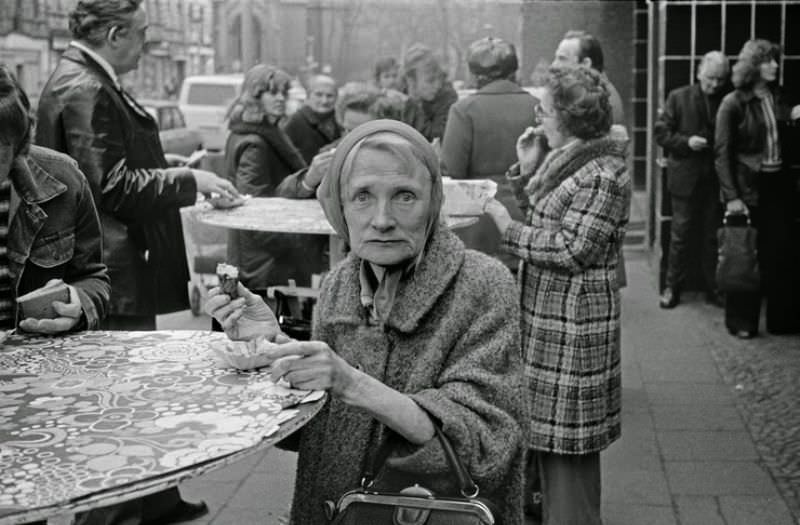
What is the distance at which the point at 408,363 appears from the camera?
2805mm

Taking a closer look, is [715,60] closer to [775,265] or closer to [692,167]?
[692,167]

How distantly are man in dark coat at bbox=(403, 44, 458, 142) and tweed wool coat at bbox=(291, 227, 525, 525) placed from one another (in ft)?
22.1

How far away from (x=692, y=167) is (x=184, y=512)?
5.85 m

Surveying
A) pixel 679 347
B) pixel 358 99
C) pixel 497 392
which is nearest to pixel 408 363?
pixel 497 392

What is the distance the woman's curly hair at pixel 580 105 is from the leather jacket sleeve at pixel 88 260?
1831 mm

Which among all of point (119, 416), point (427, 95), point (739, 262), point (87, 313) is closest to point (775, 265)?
point (739, 262)

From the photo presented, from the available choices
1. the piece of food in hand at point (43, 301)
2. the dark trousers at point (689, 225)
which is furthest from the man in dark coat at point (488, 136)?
the piece of food in hand at point (43, 301)

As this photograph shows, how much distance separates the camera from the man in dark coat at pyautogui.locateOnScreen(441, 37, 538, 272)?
6.73 metres

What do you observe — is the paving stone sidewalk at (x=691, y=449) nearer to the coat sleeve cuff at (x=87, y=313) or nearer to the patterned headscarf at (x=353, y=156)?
the coat sleeve cuff at (x=87, y=313)

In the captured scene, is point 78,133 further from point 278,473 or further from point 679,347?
point 679,347

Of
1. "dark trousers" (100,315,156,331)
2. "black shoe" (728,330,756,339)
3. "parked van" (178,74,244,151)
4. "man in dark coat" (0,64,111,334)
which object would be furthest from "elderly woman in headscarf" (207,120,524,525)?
"parked van" (178,74,244,151)

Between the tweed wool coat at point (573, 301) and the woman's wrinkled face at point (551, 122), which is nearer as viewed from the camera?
the tweed wool coat at point (573, 301)

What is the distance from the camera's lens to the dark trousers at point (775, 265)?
868cm

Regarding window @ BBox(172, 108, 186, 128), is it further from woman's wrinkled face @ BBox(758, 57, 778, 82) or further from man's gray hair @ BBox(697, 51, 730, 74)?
woman's wrinkled face @ BBox(758, 57, 778, 82)
